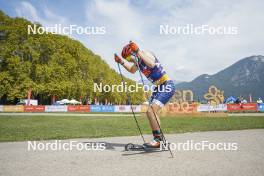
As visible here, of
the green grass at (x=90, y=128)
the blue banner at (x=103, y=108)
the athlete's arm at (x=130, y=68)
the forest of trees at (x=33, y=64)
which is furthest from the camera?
the blue banner at (x=103, y=108)

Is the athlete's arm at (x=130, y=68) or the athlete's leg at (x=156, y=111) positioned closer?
the athlete's leg at (x=156, y=111)

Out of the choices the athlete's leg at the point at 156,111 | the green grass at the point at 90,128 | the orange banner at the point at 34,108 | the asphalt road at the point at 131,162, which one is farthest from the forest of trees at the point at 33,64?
the athlete's leg at the point at 156,111

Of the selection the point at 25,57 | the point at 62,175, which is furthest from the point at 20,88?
the point at 62,175

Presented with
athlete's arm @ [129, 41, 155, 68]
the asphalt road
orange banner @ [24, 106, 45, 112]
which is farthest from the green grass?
orange banner @ [24, 106, 45, 112]

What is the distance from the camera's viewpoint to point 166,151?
21.9 feet

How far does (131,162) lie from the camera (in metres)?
5.40

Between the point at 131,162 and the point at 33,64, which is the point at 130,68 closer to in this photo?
the point at 131,162

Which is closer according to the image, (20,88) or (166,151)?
(166,151)

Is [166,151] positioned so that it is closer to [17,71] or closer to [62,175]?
[62,175]

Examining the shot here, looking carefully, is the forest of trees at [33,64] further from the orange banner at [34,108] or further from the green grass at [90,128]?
the green grass at [90,128]

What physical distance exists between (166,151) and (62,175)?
9.64 ft

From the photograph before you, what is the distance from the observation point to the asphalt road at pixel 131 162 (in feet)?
15.1

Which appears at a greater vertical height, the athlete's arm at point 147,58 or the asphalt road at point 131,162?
the athlete's arm at point 147,58

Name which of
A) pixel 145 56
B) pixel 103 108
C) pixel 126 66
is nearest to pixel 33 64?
pixel 103 108
